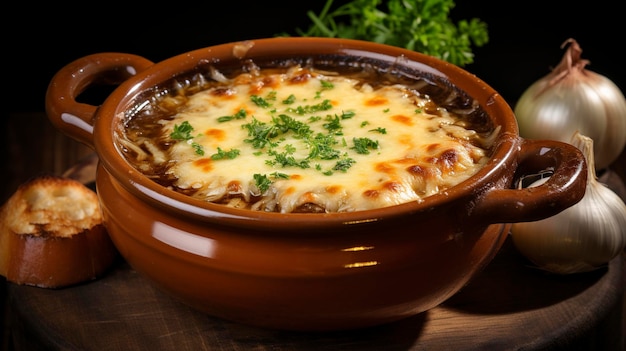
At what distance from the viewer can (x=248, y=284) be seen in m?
1.94

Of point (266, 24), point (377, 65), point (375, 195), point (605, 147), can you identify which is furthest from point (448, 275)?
point (266, 24)

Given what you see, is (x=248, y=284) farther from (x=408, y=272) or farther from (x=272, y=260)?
(x=408, y=272)

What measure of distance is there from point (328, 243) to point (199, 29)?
2.74 meters

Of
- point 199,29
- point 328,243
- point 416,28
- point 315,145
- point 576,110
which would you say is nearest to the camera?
point 328,243

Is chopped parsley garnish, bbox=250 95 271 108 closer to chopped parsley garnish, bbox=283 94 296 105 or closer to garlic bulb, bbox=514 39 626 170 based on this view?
chopped parsley garnish, bbox=283 94 296 105

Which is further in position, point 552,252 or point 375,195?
point 552,252

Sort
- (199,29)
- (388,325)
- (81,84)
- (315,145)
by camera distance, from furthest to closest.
→ (199,29), (81,84), (315,145), (388,325)

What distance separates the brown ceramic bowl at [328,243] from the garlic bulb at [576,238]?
23 cm

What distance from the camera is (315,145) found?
2279 millimetres

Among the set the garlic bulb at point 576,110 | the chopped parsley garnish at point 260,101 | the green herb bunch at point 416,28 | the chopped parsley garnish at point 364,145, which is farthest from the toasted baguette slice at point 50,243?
the garlic bulb at point 576,110

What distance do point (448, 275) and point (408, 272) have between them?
11cm

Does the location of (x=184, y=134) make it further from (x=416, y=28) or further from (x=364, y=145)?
(x=416, y=28)

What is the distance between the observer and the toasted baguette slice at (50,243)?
230cm

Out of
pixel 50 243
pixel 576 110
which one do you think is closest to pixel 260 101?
pixel 50 243
